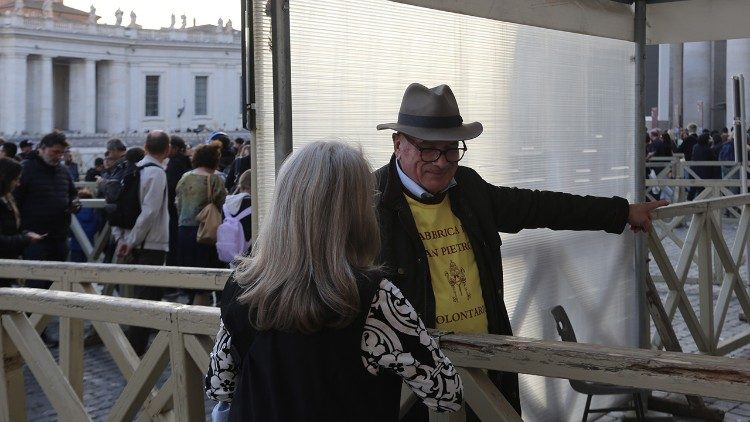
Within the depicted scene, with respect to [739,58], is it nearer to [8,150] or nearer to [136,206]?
[8,150]

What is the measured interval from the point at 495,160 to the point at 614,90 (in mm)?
1439

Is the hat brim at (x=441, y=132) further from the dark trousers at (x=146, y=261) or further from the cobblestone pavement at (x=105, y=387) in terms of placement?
the dark trousers at (x=146, y=261)

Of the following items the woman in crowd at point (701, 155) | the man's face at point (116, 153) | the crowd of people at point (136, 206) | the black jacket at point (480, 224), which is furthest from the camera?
the woman in crowd at point (701, 155)

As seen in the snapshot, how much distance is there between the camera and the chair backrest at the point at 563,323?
15.8 feet

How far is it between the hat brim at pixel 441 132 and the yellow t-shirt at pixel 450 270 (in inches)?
9.2

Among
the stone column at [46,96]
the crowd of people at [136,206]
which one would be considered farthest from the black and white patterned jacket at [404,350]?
the stone column at [46,96]

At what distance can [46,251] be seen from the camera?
870 cm

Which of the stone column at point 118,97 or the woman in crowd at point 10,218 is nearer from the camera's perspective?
the woman in crowd at point 10,218

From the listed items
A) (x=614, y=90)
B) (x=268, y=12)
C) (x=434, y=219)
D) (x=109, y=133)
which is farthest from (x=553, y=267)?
(x=109, y=133)

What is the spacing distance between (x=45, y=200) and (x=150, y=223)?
1153mm

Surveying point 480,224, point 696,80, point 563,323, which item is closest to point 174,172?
point 563,323

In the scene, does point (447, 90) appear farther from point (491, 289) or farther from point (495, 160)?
point (495, 160)

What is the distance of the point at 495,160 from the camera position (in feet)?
15.0

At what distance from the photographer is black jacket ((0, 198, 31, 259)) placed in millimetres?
7683
